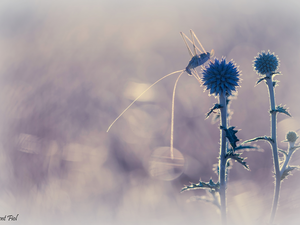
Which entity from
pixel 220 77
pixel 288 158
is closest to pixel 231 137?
pixel 220 77

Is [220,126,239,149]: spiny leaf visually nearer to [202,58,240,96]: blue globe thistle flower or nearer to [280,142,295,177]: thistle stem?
[202,58,240,96]: blue globe thistle flower

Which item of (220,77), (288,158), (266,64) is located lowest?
(288,158)

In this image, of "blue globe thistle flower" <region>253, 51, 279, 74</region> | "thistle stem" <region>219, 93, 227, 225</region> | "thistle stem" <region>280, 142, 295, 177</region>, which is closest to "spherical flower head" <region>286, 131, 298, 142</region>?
"thistle stem" <region>280, 142, 295, 177</region>

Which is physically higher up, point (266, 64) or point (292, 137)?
point (266, 64)

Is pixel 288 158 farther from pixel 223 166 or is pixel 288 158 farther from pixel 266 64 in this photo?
pixel 266 64

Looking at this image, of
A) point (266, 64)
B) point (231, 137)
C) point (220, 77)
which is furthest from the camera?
point (266, 64)

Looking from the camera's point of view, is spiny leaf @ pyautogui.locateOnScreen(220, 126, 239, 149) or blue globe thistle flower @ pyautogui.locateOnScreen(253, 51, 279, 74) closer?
spiny leaf @ pyautogui.locateOnScreen(220, 126, 239, 149)

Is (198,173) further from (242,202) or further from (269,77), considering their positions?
(269,77)

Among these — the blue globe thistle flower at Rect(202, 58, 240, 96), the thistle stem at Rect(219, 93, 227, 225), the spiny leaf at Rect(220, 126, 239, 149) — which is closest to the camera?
the spiny leaf at Rect(220, 126, 239, 149)

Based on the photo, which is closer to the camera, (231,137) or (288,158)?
(231,137)
